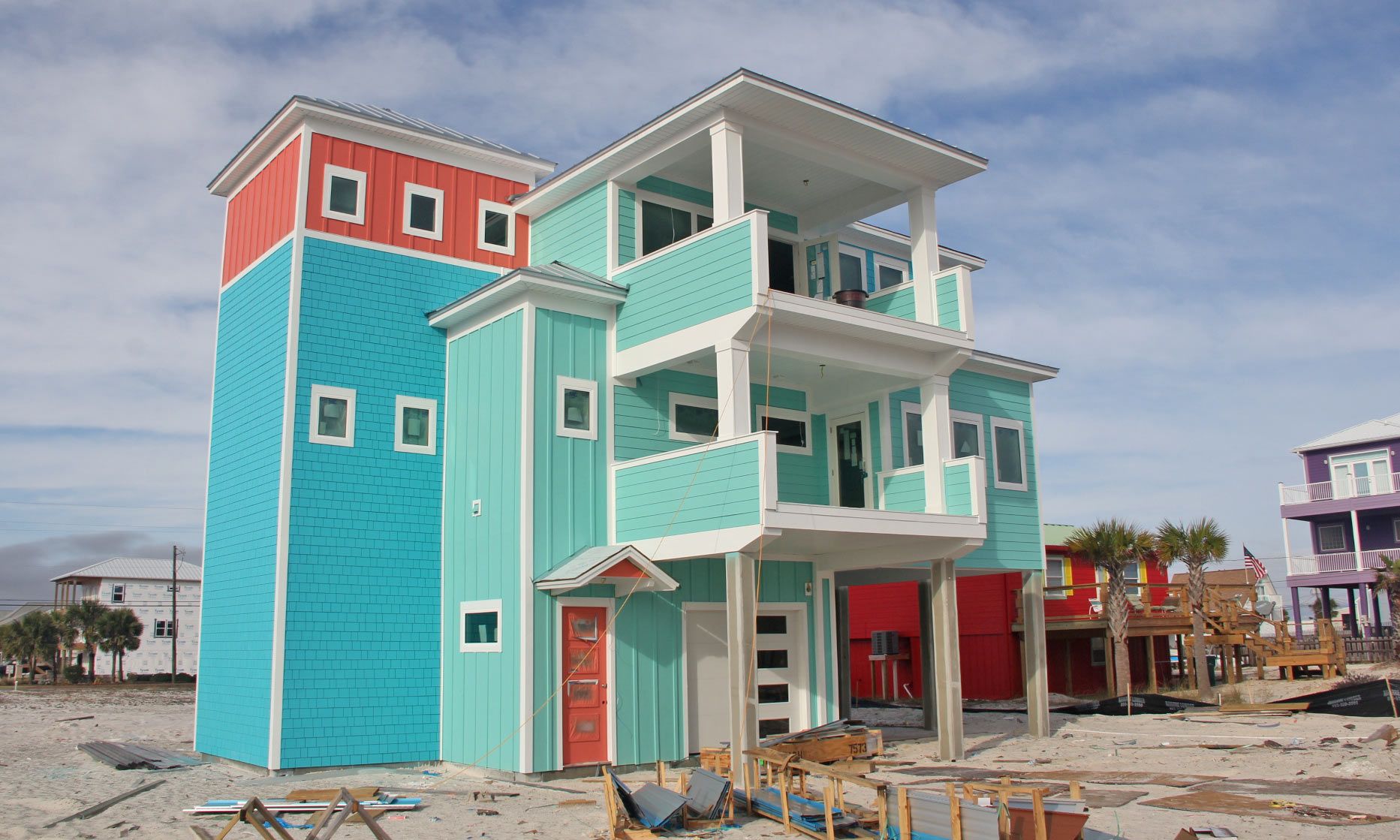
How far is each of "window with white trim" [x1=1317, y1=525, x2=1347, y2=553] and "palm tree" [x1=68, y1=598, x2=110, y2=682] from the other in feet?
207

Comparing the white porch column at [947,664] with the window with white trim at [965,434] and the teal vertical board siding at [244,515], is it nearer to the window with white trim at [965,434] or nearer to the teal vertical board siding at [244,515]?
the window with white trim at [965,434]

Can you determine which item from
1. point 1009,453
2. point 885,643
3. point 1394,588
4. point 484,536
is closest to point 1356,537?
point 1394,588

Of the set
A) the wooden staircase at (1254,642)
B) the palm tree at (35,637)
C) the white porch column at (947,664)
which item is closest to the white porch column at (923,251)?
the white porch column at (947,664)

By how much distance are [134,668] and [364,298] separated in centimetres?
6768

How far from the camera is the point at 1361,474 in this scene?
45.5 m

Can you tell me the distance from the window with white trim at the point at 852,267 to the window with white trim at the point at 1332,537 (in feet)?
109

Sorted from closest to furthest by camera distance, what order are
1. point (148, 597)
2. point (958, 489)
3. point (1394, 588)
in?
1. point (958, 489)
2. point (1394, 588)
3. point (148, 597)

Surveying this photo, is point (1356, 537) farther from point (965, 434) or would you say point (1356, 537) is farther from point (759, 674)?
point (759, 674)

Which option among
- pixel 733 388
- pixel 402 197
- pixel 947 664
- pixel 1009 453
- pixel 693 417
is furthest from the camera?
pixel 1009 453

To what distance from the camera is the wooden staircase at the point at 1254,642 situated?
29703 mm

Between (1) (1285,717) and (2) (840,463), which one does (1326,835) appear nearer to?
(2) (840,463)

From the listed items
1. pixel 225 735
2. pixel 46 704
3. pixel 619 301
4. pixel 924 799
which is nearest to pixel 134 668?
pixel 46 704

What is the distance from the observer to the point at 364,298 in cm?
1802

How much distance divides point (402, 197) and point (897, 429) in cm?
918
